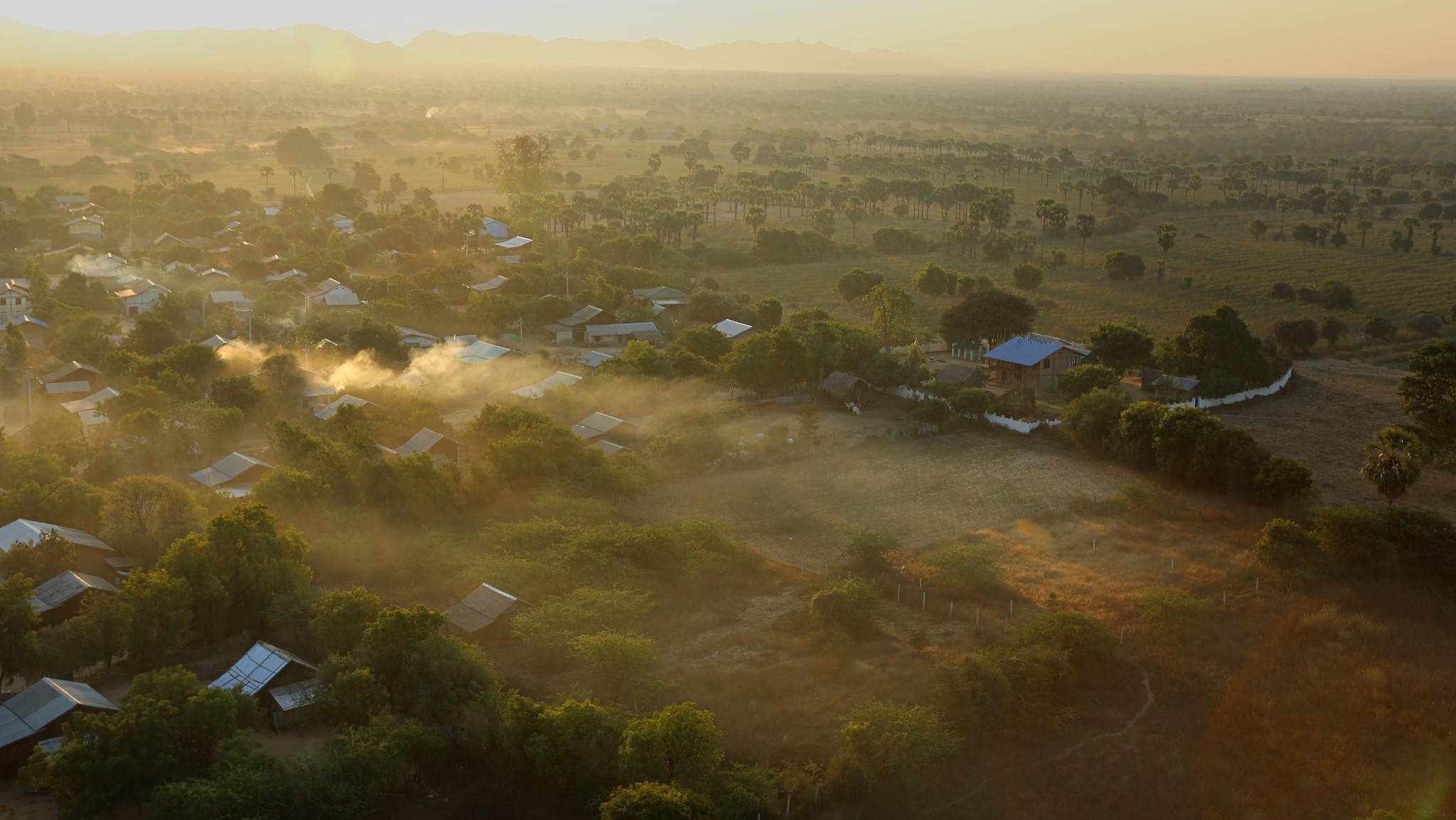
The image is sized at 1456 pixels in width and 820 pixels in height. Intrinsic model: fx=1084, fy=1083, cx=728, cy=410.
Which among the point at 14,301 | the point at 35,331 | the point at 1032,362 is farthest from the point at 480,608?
the point at 14,301

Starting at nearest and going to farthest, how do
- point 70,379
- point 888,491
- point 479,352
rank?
point 888,491 < point 70,379 < point 479,352

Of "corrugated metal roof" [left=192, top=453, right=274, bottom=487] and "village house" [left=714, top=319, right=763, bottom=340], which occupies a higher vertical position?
"village house" [left=714, top=319, right=763, bottom=340]

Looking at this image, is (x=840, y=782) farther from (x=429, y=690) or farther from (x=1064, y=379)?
(x=1064, y=379)

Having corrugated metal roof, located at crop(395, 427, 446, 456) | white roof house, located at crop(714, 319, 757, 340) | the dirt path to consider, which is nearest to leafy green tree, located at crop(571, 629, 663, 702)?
the dirt path

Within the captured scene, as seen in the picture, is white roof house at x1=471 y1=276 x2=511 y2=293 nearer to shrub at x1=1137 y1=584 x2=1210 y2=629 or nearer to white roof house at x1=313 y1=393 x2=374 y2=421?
white roof house at x1=313 y1=393 x2=374 y2=421

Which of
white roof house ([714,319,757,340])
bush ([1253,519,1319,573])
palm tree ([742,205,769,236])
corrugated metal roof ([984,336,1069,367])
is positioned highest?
palm tree ([742,205,769,236])

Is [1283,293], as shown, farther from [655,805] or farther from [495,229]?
[655,805]
